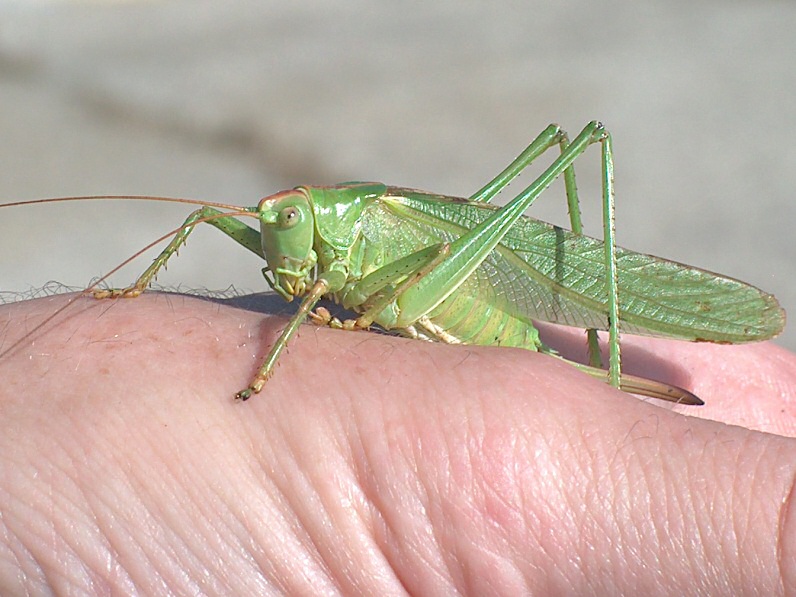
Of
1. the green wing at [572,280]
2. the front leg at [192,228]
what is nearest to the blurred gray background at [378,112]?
the front leg at [192,228]

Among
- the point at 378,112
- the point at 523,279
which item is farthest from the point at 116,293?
the point at 378,112

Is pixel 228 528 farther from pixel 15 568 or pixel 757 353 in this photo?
pixel 757 353

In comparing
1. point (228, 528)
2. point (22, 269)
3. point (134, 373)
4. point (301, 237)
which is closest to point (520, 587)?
point (228, 528)

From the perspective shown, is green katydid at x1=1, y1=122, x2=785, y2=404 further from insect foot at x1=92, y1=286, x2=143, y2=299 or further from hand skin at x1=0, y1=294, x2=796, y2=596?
hand skin at x1=0, y1=294, x2=796, y2=596

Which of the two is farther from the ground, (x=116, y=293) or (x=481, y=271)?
(x=481, y=271)

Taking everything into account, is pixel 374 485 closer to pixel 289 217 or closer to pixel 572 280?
pixel 289 217
